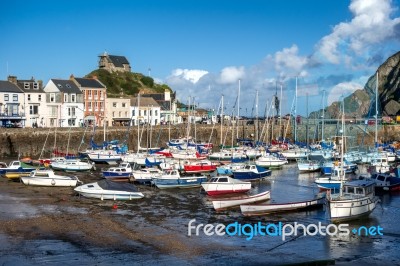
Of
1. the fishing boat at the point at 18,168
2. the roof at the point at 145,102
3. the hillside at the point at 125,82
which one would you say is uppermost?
the hillside at the point at 125,82

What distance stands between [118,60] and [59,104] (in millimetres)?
54793

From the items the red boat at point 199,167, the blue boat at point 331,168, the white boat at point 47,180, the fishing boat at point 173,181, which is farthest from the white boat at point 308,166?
the white boat at point 47,180

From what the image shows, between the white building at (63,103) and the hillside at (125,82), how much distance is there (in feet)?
106

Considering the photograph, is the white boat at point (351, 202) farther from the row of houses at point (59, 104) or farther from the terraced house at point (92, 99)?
the terraced house at point (92, 99)

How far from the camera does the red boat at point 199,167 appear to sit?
2090 inches

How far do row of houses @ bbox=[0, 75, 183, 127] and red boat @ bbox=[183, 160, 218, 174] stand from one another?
79.0 feet

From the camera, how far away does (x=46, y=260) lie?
23.8m

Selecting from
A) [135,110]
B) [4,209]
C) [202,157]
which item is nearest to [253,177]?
[202,157]

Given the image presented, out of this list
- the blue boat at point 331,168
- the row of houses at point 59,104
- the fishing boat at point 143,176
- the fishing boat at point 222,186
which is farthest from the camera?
the row of houses at point 59,104

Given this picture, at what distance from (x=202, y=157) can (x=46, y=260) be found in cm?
4100

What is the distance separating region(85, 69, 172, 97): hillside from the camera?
12631 centimetres

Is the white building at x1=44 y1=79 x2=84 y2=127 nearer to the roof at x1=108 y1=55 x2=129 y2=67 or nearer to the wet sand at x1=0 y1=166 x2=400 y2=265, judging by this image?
the wet sand at x1=0 y1=166 x2=400 y2=265

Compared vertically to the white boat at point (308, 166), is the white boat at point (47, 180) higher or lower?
lower

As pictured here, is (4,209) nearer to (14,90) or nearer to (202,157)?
(202,157)
